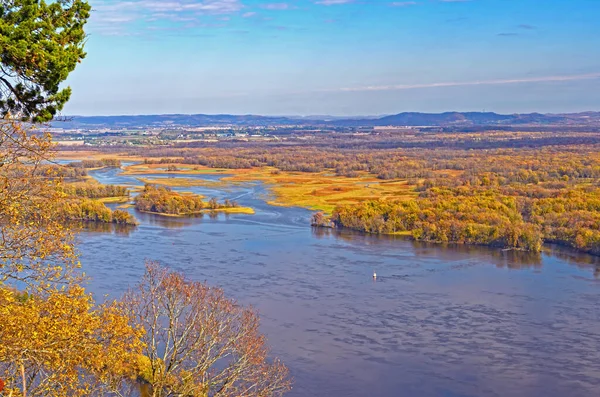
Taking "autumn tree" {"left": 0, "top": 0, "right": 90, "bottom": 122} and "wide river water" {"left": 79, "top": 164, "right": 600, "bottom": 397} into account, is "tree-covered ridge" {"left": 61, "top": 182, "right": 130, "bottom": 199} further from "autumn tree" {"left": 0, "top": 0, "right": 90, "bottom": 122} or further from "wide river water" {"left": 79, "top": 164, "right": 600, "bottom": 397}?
"autumn tree" {"left": 0, "top": 0, "right": 90, "bottom": 122}

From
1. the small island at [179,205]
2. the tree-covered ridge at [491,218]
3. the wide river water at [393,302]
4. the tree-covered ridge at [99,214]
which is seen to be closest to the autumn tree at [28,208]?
the wide river water at [393,302]

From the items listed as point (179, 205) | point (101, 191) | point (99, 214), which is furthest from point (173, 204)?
point (101, 191)

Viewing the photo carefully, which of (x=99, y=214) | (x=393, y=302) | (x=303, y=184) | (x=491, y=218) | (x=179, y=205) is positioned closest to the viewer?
(x=393, y=302)

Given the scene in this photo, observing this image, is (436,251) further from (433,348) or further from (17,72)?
(17,72)

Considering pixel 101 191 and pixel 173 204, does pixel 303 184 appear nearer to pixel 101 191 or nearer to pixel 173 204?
pixel 173 204

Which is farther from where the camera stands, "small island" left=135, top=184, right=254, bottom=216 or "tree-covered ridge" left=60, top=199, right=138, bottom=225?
"small island" left=135, top=184, right=254, bottom=216

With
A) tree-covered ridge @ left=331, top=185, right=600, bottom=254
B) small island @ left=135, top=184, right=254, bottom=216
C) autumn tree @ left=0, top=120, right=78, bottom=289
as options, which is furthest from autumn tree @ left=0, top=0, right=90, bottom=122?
small island @ left=135, top=184, right=254, bottom=216

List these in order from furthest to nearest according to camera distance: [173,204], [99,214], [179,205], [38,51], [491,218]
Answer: [173,204]
[179,205]
[99,214]
[491,218]
[38,51]
